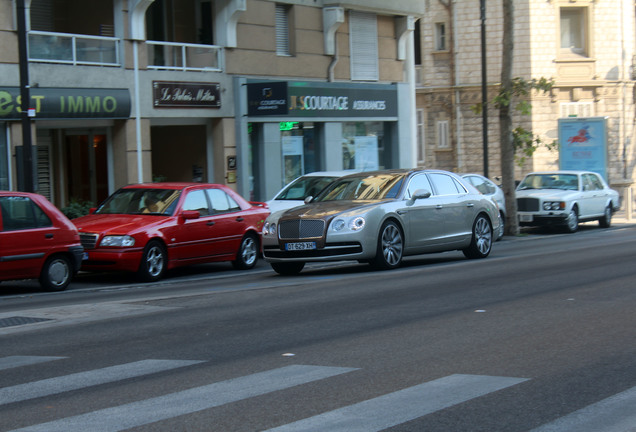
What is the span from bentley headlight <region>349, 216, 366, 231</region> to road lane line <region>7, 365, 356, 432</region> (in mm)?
7286

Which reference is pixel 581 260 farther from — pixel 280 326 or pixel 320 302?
pixel 280 326

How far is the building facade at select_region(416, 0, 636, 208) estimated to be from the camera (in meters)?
41.3

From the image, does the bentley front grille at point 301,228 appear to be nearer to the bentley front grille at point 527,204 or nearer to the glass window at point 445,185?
the glass window at point 445,185

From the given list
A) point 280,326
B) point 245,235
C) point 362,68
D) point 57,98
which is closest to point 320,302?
point 280,326

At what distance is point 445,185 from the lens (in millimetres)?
17156

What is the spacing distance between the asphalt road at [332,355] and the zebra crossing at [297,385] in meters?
0.01

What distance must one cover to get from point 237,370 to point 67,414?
1.60m

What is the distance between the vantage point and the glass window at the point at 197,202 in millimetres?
16766

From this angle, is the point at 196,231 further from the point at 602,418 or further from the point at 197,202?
the point at 602,418

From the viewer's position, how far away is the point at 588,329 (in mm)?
9055

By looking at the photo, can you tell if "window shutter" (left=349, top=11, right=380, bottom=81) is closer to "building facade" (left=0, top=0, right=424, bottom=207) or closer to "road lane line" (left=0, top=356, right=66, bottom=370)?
"building facade" (left=0, top=0, right=424, bottom=207)

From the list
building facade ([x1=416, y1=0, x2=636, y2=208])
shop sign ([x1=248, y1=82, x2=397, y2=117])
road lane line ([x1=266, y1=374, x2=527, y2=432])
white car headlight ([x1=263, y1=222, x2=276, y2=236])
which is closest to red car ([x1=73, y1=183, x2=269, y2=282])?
white car headlight ([x1=263, y1=222, x2=276, y2=236])

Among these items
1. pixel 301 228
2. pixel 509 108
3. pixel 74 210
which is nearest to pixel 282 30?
pixel 509 108

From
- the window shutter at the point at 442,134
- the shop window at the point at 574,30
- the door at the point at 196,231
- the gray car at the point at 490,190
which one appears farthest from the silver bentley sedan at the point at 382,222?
the shop window at the point at 574,30
